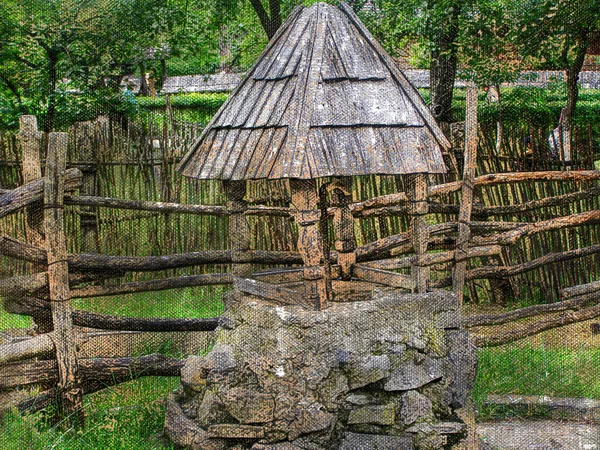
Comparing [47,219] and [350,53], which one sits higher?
[350,53]

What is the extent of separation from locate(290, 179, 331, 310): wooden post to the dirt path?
5.23 feet

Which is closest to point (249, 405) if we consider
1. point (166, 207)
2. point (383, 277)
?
point (383, 277)

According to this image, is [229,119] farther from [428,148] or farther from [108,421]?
[108,421]

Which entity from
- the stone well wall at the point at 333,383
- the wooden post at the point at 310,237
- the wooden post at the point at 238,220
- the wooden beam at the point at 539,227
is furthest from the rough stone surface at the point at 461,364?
the wooden beam at the point at 539,227

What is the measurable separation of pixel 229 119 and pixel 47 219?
1.38m

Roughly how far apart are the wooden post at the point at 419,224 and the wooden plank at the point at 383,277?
1.9 inches

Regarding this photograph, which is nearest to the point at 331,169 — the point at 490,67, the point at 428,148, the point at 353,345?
the point at 428,148

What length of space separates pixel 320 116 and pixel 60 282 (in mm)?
2095

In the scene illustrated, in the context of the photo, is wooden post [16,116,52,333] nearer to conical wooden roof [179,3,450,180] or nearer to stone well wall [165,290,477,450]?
conical wooden roof [179,3,450,180]

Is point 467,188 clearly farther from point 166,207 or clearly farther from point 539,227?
point 166,207

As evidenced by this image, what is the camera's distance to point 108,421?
5.52 m

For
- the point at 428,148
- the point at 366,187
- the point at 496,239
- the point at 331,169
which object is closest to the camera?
the point at 331,169

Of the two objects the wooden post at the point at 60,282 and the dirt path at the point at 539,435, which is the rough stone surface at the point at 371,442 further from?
the wooden post at the point at 60,282

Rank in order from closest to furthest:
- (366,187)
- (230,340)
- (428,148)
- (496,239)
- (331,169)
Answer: (331,169) < (428,148) < (230,340) < (496,239) < (366,187)
